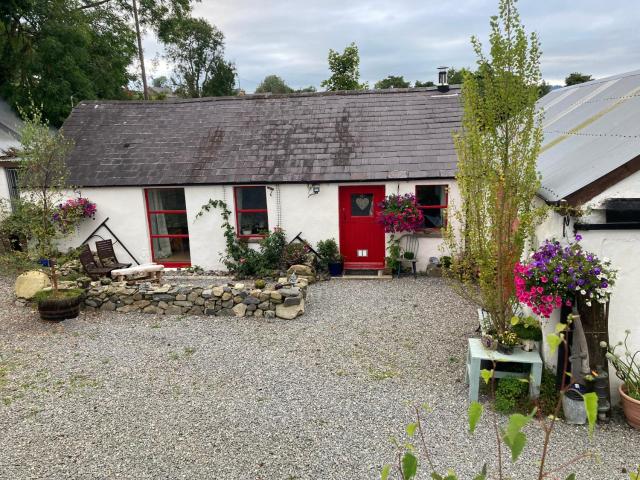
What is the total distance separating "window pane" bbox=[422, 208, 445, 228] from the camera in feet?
40.3

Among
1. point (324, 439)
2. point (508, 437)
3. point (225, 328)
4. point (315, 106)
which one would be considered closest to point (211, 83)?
point (315, 106)

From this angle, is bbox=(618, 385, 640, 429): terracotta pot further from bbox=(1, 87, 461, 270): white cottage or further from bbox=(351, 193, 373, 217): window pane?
bbox=(351, 193, 373, 217): window pane

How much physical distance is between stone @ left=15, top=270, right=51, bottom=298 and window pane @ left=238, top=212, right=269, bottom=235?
495 centimetres

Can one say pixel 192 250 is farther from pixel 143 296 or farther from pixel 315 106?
pixel 315 106

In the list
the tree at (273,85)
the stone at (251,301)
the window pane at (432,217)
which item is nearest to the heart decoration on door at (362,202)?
the window pane at (432,217)

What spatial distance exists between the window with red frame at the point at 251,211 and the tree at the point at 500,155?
735 cm

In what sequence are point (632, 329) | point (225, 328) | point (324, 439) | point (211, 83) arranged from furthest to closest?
point (211, 83)
point (225, 328)
point (632, 329)
point (324, 439)

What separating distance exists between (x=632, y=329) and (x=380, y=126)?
9109 millimetres

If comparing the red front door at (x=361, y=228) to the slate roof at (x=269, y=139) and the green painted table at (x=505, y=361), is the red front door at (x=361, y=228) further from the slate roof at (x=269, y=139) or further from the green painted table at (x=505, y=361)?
the green painted table at (x=505, y=361)

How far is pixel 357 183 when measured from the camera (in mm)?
12109

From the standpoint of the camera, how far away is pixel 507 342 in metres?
6.10

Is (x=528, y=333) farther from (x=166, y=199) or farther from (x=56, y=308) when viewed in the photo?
(x=166, y=199)

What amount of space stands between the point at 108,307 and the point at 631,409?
9624 millimetres

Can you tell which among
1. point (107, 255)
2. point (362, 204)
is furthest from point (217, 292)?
point (362, 204)
